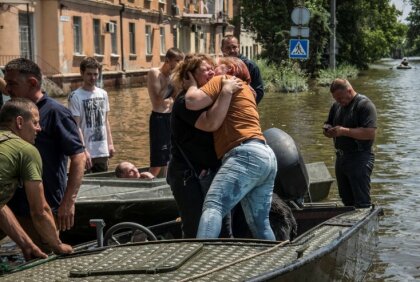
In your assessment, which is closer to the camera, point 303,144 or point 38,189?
point 38,189

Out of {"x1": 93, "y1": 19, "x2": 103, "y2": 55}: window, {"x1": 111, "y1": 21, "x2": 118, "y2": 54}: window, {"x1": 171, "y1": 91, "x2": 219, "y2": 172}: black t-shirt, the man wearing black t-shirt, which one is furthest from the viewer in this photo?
{"x1": 111, "y1": 21, "x2": 118, "y2": 54}: window

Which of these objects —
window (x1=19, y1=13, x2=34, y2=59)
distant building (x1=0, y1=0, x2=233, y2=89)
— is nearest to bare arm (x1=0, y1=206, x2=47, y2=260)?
distant building (x1=0, y1=0, x2=233, y2=89)

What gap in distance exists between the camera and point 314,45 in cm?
3853

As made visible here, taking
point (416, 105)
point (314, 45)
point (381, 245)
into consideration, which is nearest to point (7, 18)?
point (416, 105)

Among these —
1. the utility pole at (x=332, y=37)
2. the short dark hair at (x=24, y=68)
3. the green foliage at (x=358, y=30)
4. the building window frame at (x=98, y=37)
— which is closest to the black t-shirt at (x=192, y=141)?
the short dark hair at (x=24, y=68)

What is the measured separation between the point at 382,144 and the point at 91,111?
27.2 feet

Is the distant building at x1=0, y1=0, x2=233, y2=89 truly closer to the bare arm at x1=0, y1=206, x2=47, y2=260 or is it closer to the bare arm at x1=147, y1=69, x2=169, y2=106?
the bare arm at x1=147, y1=69, x2=169, y2=106

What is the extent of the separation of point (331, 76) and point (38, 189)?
1241 inches

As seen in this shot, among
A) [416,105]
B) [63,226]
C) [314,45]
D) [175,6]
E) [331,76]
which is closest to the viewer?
[63,226]

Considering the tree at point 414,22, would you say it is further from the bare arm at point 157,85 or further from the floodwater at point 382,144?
the bare arm at point 157,85

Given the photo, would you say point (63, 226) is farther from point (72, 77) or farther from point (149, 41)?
point (149, 41)

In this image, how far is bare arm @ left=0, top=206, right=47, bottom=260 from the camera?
15.5ft

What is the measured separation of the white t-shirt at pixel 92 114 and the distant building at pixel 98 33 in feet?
59.1

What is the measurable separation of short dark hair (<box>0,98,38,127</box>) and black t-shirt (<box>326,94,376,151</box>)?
3473 mm
